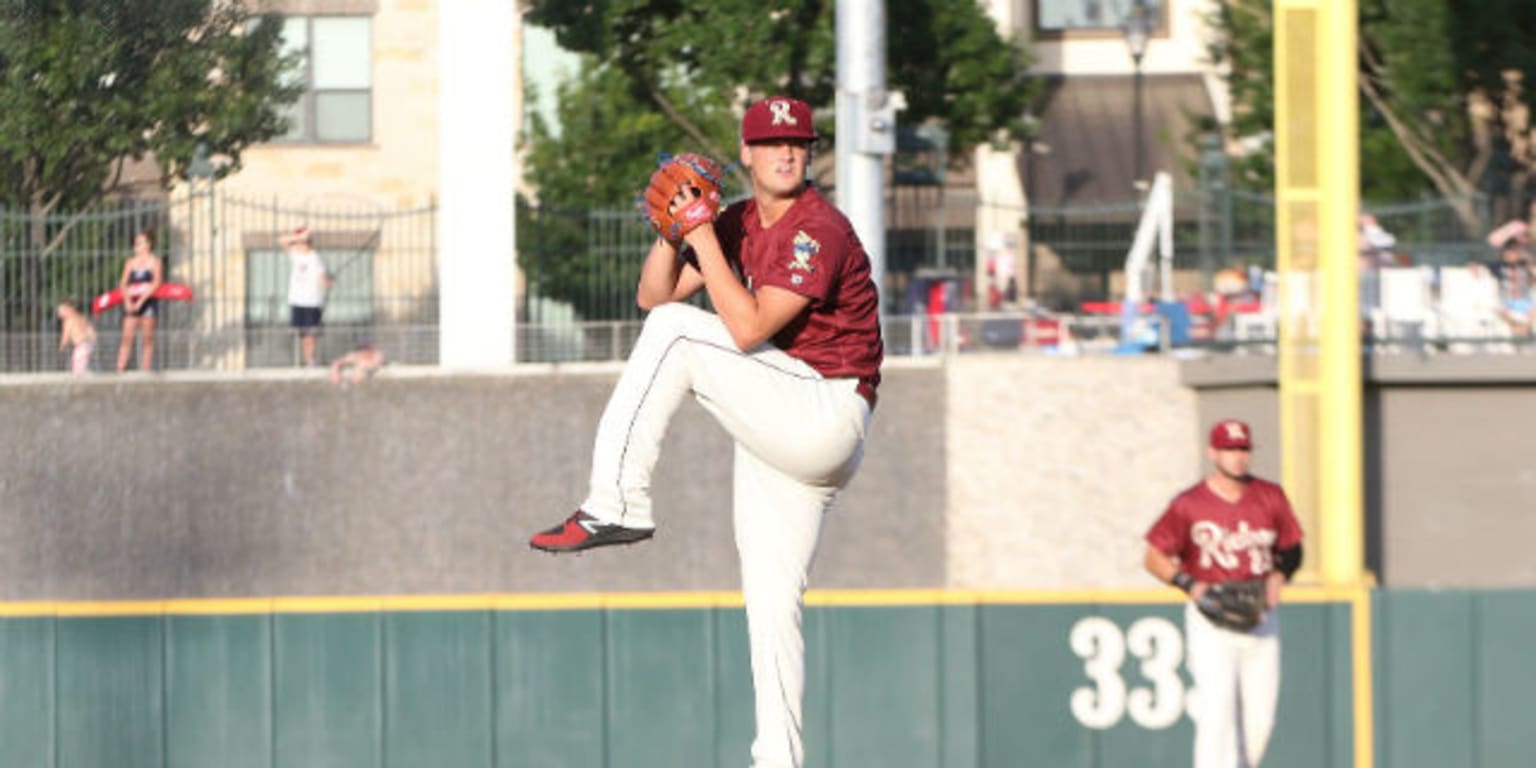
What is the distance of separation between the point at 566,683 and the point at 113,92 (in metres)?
12.6

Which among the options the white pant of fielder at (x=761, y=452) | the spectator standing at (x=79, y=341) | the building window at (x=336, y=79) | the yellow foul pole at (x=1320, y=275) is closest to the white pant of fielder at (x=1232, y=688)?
the white pant of fielder at (x=761, y=452)

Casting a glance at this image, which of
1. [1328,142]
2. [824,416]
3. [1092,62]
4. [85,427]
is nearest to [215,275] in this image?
[85,427]

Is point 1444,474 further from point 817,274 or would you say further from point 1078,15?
point 1078,15

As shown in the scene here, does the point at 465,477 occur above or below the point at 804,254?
below

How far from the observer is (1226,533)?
13227 millimetres

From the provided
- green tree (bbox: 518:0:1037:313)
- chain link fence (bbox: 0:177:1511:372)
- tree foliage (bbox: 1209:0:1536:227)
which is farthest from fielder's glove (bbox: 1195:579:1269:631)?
green tree (bbox: 518:0:1037:313)

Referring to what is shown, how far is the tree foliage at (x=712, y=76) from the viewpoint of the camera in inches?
1017

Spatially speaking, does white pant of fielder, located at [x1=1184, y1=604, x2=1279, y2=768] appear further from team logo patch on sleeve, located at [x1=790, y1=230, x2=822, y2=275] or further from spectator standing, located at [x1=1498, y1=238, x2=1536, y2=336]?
spectator standing, located at [x1=1498, y1=238, x2=1536, y2=336]

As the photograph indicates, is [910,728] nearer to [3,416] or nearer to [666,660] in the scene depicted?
[666,660]

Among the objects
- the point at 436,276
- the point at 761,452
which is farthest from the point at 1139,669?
the point at 436,276

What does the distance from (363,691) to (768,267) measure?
6.16 m

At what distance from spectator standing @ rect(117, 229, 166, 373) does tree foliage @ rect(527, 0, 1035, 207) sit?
18.7 feet

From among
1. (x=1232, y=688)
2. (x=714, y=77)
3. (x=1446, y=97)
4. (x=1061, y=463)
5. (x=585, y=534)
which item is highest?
(x=714, y=77)

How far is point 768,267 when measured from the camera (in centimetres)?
759
